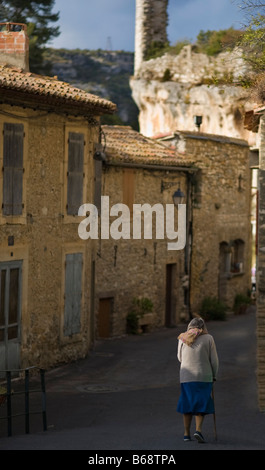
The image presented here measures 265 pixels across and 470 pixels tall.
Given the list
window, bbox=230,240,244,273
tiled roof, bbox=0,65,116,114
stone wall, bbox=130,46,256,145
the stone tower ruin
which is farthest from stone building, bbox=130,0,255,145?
tiled roof, bbox=0,65,116,114

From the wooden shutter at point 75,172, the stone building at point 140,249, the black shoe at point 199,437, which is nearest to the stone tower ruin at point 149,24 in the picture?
the stone building at point 140,249

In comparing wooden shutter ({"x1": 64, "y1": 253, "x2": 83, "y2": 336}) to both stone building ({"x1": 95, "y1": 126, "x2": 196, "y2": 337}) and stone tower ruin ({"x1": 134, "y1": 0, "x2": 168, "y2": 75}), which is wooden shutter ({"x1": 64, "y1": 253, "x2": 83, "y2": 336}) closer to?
stone building ({"x1": 95, "y1": 126, "x2": 196, "y2": 337})

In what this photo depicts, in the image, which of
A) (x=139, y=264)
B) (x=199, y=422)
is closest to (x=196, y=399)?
(x=199, y=422)

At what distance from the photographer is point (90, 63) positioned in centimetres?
8244

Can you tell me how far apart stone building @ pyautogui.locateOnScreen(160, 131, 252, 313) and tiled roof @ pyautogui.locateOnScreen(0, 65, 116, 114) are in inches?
329

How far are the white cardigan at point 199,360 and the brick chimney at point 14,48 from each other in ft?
31.8

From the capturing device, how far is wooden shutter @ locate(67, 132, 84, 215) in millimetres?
16656

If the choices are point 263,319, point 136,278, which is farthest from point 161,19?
point 263,319

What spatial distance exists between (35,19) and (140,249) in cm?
2212

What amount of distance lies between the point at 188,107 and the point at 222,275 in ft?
40.9
